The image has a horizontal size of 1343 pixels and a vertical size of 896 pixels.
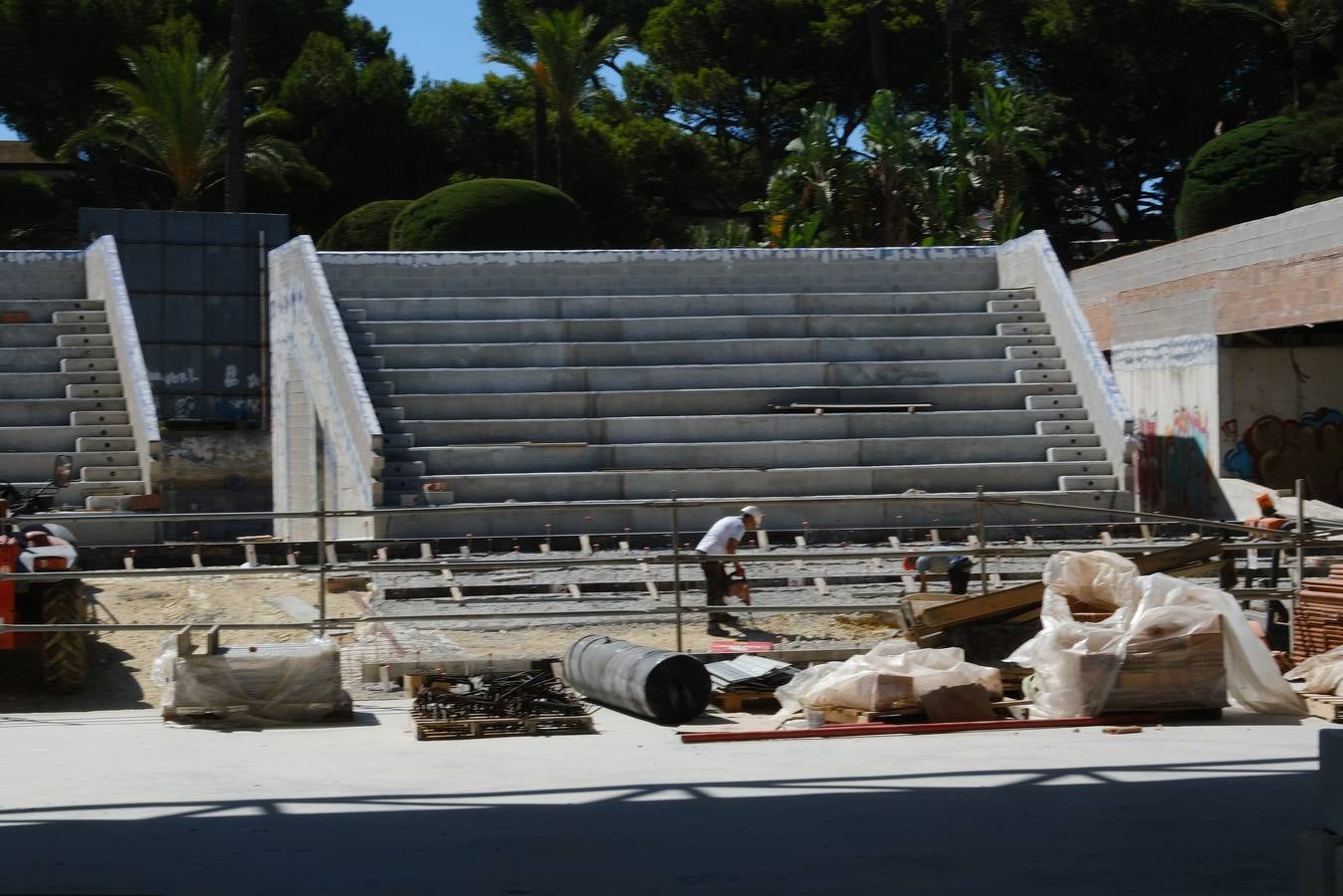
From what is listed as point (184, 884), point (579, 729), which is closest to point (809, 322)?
point (579, 729)

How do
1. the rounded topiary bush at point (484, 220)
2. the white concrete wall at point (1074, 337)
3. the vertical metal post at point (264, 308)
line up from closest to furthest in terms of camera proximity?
1. the white concrete wall at point (1074, 337)
2. the vertical metal post at point (264, 308)
3. the rounded topiary bush at point (484, 220)

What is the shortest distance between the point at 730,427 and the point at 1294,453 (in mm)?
7700

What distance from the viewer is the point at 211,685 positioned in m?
10.7

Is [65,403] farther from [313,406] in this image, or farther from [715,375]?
[715,375]

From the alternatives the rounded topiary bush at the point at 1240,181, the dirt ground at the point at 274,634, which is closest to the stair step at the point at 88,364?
the dirt ground at the point at 274,634

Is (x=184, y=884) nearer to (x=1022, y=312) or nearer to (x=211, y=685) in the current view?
(x=211, y=685)

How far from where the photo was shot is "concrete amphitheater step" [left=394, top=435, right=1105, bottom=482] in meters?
18.8

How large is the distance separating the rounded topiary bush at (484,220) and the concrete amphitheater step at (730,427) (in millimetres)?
8465

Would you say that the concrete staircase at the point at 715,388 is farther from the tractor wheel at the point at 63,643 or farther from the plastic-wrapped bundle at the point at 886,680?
the plastic-wrapped bundle at the point at 886,680

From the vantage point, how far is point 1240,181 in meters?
29.8

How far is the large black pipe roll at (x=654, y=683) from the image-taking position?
1066 cm

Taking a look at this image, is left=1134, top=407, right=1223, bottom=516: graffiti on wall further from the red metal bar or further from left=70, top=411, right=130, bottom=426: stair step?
left=70, top=411, right=130, bottom=426: stair step

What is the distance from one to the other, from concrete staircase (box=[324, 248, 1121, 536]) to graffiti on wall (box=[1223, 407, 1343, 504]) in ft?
8.97

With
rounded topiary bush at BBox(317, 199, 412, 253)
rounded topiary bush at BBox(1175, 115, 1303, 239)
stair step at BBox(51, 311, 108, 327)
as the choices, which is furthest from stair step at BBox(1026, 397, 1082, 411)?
rounded topiary bush at BBox(317, 199, 412, 253)
